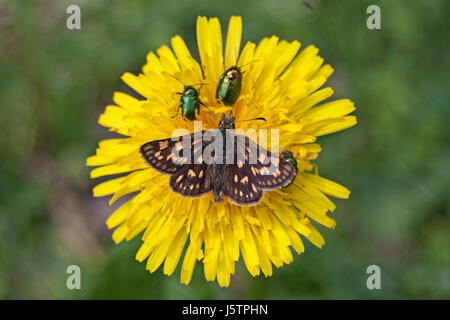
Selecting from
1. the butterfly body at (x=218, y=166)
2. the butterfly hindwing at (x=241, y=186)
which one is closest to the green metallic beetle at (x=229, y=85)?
the butterfly body at (x=218, y=166)

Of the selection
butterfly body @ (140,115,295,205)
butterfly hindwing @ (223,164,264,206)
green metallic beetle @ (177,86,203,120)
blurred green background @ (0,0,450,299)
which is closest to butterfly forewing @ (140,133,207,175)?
butterfly body @ (140,115,295,205)

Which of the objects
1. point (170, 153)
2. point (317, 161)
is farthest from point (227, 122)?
point (317, 161)

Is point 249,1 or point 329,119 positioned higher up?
point 249,1

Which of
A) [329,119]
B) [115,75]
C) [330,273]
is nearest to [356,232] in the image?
[330,273]

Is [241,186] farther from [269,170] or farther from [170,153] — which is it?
[170,153]

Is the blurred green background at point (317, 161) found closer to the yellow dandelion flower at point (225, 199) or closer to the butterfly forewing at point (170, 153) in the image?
the yellow dandelion flower at point (225, 199)
